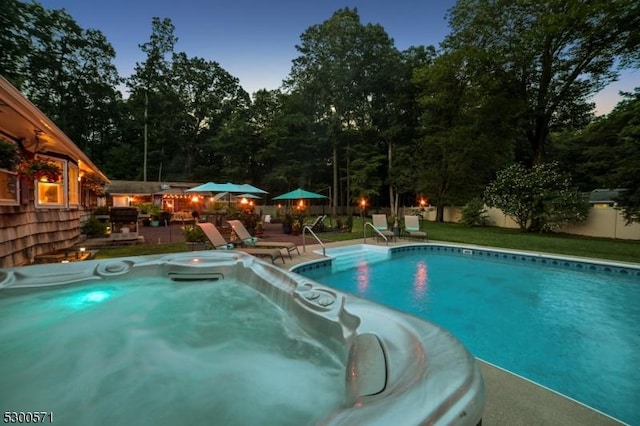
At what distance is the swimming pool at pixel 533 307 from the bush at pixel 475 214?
26.6ft

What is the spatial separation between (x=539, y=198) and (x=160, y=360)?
45.9 feet

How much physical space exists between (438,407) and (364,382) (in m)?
0.42

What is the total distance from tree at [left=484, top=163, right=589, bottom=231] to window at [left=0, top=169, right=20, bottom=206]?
50.3 ft

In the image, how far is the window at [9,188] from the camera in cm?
441

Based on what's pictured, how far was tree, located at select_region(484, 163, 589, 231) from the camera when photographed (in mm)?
11281

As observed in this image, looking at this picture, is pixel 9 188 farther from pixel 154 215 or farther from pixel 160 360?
pixel 154 215

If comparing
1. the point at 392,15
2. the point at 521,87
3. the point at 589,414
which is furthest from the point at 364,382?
the point at 392,15

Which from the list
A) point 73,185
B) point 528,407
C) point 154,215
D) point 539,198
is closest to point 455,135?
point 539,198

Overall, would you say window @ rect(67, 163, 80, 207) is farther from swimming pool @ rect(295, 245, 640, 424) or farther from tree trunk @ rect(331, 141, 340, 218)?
tree trunk @ rect(331, 141, 340, 218)

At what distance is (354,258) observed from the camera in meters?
7.77

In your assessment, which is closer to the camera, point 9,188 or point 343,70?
point 9,188

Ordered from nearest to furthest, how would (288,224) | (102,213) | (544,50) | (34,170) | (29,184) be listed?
(34,170) < (29,184) < (288,224) < (102,213) < (544,50)

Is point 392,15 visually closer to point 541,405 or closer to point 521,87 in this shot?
point 521,87

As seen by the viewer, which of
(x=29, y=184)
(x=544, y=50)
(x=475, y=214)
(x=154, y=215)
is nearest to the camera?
(x=29, y=184)
